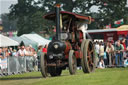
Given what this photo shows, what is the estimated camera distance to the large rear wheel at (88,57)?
17094mm

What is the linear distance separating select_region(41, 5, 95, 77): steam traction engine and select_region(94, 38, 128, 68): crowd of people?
26.2 ft

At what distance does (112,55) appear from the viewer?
26766 mm

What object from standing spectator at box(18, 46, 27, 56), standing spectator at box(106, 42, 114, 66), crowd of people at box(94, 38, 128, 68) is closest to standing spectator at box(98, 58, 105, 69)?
crowd of people at box(94, 38, 128, 68)

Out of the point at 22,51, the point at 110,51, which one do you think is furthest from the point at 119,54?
the point at 22,51

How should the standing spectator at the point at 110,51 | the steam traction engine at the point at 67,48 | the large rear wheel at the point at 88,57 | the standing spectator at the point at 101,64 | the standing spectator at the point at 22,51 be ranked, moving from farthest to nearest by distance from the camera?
the standing spectator at the point at 110,51 → the standing spectator at the point at 101,64 → the standing spectator at the point at 22,51 → the large rear wheel at the point at 88,57 → the steam traction engine at the point at 67,48

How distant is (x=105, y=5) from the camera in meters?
73.6

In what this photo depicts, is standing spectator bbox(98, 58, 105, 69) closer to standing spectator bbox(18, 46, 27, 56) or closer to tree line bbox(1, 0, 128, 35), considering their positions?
standing spectator bbox(18, 46, 27, 56)

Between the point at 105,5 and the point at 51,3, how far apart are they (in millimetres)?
10203

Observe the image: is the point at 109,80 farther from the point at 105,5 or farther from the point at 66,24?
the point at 105,5

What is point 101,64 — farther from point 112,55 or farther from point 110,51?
point 110,51

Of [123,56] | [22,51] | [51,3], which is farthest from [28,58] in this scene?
[51,3]

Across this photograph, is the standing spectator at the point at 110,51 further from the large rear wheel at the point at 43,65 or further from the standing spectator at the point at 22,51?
the large rear wheel at the point at 43,65

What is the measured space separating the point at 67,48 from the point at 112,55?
9.94 meters

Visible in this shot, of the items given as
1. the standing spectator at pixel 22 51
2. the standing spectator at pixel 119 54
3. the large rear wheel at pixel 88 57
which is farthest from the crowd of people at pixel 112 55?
the large rear wheel at pixel 88 57
